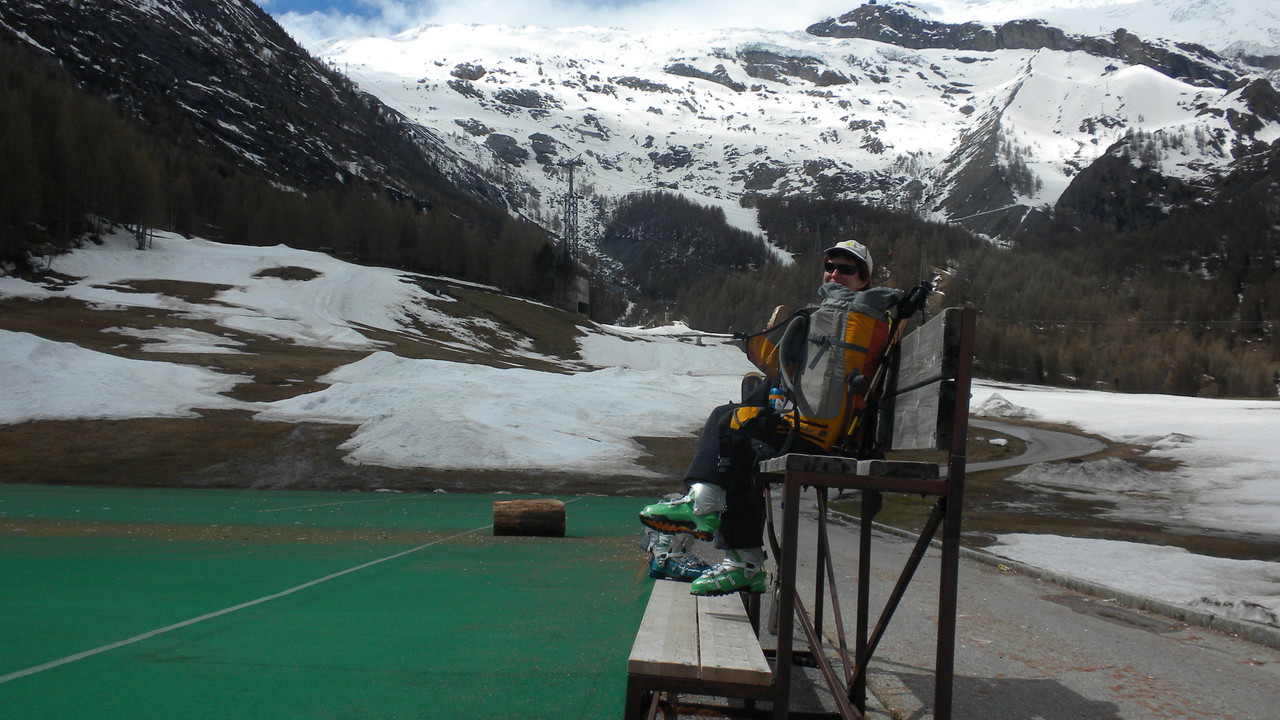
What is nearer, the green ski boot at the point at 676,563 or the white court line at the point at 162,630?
the white court line at the point at 162,630

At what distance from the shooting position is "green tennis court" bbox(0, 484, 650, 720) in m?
4.09

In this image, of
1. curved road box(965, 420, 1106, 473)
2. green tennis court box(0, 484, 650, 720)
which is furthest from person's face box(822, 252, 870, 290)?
curved road box(965, 420, 1106, 473)

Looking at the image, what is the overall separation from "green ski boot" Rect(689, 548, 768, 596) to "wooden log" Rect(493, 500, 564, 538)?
753 centimetres

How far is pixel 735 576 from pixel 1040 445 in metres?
49.4

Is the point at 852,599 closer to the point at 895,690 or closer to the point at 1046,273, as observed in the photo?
the point at 895,690

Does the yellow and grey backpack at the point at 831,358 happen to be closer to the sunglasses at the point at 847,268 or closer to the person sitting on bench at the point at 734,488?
the person sitting on bench at the point at 734,488

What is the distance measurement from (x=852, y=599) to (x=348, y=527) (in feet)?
25.9

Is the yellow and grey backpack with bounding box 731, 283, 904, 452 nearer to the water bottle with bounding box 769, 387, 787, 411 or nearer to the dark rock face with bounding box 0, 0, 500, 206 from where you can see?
the water bottle with bounding box 769, 387, 787, 411

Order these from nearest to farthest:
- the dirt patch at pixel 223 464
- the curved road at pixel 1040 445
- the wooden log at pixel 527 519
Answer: the wooden log at pixel 527 519
the dirt patch at pixel 223 464
the curved road at pixel 1040 445

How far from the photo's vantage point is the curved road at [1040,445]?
1559 inches

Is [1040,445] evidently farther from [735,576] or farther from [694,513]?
[694,513]

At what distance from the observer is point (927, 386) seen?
3.16m

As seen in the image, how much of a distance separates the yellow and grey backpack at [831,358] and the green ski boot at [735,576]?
2.38ft

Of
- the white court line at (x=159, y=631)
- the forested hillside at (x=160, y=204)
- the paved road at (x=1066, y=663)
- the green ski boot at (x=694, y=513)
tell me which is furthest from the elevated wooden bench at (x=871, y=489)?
the forested hillside at (x=160, y=204)
